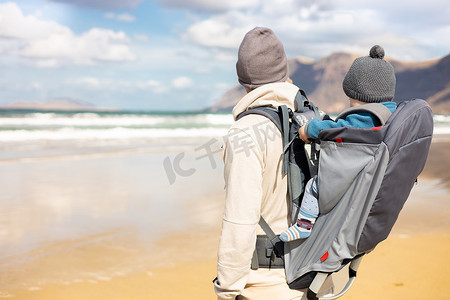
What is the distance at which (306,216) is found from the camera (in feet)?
5.37

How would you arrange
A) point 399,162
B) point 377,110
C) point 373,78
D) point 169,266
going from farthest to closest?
point 169,266 → point 373,78 → point 377,110 → point 399,162

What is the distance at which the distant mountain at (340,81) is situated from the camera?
398 feet

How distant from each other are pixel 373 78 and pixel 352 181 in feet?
1.63

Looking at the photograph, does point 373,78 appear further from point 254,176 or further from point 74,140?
point 74,140

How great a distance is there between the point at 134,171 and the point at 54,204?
2.78m

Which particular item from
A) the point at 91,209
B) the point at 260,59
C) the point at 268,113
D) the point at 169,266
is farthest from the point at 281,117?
the point at 91,209

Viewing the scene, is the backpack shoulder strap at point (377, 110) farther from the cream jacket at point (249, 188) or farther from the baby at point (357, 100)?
the cream jacket at point (249, 188)

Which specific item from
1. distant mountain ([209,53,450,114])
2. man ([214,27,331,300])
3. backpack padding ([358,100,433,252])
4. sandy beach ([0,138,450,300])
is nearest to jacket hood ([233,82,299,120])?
man ([214,27,331,300])

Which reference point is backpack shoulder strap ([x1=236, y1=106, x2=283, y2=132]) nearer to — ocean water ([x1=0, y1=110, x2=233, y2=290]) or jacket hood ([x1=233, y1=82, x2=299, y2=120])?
jacket hood ([x1=233, y1=82, x2=299, y2=120])

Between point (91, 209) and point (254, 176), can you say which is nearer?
point (254, 176)

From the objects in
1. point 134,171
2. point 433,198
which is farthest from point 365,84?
point 134,171

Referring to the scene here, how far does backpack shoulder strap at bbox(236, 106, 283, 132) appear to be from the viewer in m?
1.61

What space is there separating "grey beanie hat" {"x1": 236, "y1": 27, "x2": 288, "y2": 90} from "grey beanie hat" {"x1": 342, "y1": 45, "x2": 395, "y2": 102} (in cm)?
33

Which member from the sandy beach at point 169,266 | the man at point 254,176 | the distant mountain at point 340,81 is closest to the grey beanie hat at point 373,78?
the man at point 254,176
